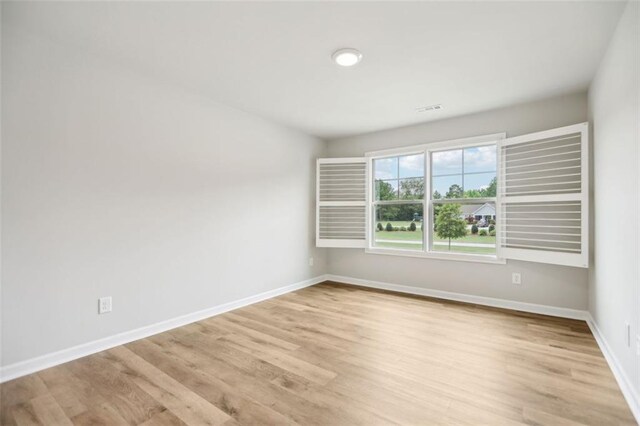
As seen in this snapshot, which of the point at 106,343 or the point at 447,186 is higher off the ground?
the point at 447,186

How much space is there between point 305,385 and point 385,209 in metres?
3.18

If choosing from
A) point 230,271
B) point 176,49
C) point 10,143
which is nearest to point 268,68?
point 176,49

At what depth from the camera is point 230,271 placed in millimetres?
3625

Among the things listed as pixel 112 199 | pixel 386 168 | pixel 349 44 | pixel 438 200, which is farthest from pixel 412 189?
pixel 112 199

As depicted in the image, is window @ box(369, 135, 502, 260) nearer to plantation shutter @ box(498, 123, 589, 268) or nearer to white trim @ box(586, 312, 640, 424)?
plantation shutter @ box(498, 123, 589, 268)

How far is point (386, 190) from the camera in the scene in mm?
4750

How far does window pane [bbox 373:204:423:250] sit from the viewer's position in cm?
441

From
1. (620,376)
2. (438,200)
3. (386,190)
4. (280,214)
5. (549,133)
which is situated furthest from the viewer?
(386,190)

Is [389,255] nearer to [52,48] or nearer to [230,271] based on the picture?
[230,271]

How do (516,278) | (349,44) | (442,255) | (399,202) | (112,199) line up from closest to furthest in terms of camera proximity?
(349,44)
(112,199)
(516,278)
(442,255)
(399,202)

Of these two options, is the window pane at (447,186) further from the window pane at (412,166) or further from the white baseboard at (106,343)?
the white baseboard at (106,343)

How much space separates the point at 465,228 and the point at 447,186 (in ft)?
2.00

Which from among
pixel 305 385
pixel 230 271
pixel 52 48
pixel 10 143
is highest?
pixel 52 48

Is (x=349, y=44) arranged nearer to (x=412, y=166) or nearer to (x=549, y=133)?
Result: (x=549, y=133)
